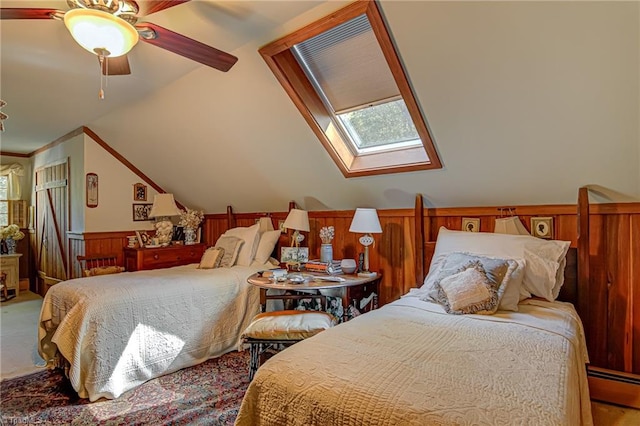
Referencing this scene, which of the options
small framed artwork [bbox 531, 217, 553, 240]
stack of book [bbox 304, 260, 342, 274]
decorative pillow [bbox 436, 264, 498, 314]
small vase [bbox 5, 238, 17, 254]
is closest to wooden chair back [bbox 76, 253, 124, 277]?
small vase [bbox 5, 238, 17, 254]

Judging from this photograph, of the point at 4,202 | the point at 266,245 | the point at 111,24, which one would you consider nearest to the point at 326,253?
the point at 266,245

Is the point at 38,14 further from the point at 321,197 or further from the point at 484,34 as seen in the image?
the point at 321,197

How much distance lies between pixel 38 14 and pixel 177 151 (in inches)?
101

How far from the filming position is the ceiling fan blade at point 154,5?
1499 mm

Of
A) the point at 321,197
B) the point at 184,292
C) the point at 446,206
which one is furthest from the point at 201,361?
the point at 446,206

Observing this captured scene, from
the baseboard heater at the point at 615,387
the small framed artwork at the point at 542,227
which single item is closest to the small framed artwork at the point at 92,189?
the small framed artwork at the point at 542,227

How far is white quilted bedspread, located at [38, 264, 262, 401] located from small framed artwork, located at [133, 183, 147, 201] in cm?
185

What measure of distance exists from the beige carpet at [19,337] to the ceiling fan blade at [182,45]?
2.78 meters

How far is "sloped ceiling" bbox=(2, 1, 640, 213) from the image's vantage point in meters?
1.71

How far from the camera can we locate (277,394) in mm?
1261

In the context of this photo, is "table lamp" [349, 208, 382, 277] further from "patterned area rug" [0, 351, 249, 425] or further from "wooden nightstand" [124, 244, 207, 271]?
"wooden nightstand" [124, 244, 207, 271]

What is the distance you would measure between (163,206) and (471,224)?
145 inches

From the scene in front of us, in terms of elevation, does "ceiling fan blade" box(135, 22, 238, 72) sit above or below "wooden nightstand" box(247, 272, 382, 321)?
above

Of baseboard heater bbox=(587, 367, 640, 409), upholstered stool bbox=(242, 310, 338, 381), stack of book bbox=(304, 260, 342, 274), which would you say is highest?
stack of book bbox=(304, 260, 342, 274)
